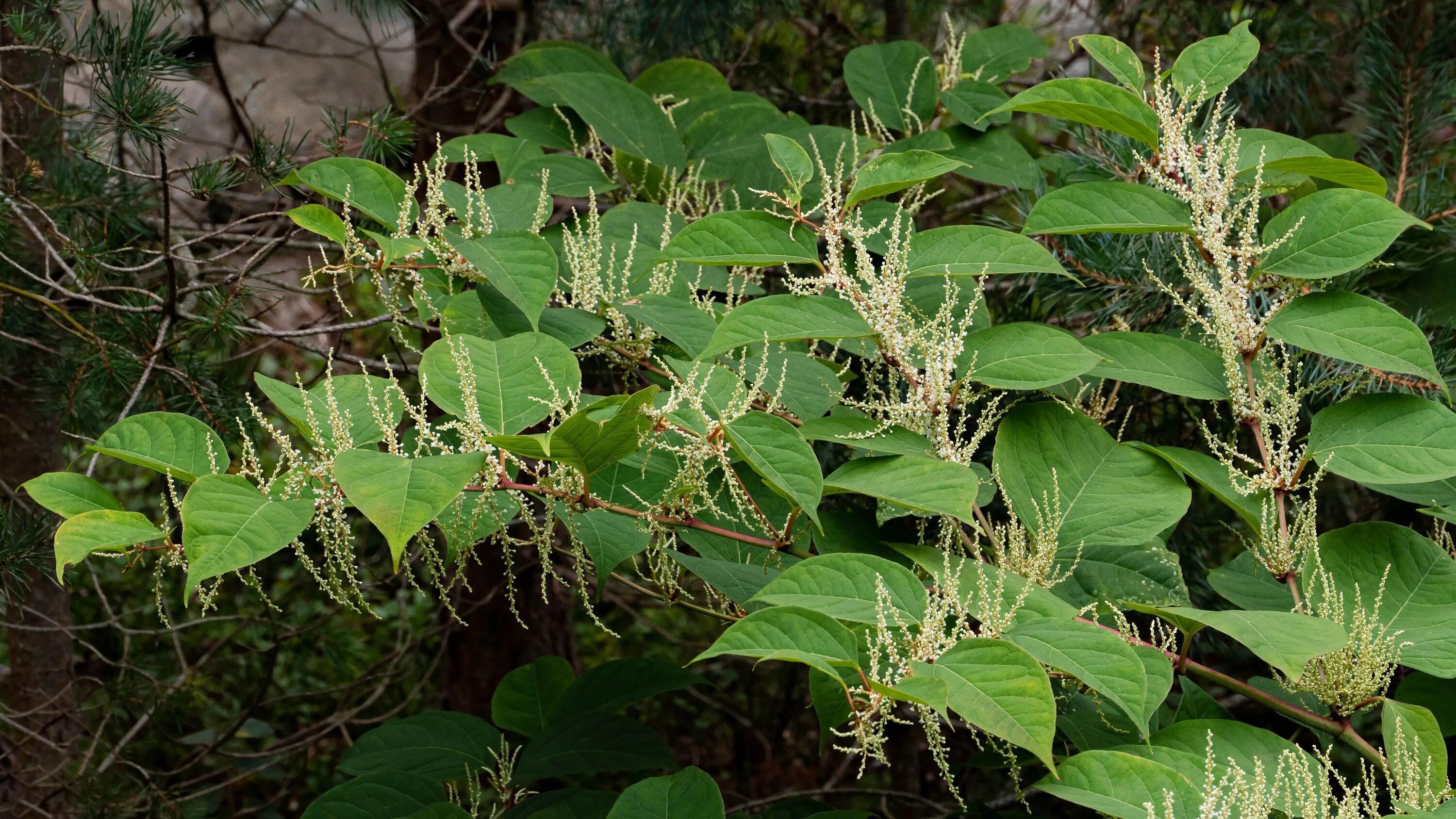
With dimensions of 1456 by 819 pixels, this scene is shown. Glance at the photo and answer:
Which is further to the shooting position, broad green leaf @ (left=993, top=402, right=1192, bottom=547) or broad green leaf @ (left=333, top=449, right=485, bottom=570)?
broad green leaf @ (left=993, top=402, right=1192, bottom=547)

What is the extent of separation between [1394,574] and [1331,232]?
35 cm

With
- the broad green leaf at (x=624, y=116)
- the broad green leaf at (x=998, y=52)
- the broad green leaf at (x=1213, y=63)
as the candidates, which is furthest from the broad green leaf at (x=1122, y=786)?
the broad green leaf at (x=998, y=52)

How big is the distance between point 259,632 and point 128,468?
0.76 meters

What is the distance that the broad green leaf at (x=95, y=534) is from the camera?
921mm

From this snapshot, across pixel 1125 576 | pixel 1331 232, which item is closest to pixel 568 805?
pixel 1125 576

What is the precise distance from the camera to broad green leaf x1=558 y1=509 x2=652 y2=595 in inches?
43.8

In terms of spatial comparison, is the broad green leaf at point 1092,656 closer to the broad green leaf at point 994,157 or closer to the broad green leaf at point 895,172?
the broad green leaf at point 895,172

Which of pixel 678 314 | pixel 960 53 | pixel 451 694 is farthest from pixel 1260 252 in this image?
pixel 451 694

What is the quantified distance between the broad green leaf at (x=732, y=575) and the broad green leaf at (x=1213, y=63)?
0.69m

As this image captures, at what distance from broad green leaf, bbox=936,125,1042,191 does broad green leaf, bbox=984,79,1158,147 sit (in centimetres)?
40

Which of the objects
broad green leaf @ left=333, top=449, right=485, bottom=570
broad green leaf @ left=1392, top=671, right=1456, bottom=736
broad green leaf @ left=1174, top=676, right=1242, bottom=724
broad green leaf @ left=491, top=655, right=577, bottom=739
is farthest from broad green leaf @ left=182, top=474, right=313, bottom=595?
broad green leaf @ left=1392, top=671, right=1456, bottom=736

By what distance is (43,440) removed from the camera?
7.09 ft

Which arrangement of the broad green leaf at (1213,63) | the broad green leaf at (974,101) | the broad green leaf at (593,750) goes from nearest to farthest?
the broad green leaf at (1213,63), the broad green leaf at (593,750), the broad green leaf at (974,101)

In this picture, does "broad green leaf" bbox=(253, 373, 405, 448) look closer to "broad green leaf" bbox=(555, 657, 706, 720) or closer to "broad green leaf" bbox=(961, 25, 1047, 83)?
"broad green leaf" bbox=(555, 657, 706, 720)
